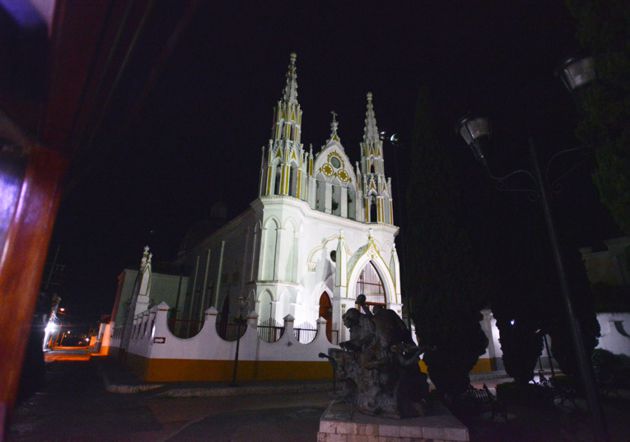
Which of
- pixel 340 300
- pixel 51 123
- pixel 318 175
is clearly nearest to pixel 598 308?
pixel 340 300

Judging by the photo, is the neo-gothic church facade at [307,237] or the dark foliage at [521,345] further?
the neo-gothic church facade at [307,237]

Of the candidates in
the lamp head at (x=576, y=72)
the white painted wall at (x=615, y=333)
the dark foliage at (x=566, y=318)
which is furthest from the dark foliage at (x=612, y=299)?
the lamp head at (x=576, y=72)

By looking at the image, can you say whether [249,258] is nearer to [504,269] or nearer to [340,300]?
[340,300]

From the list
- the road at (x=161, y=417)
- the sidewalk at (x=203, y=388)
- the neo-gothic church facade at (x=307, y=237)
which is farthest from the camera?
the neo-gothic church facade at (x=307, y=237)

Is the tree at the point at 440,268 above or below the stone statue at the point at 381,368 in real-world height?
above

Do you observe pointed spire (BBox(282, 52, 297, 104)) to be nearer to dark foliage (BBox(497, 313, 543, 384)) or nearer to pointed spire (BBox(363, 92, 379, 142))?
pointed spire (BBox(363, 92, 379, 142))

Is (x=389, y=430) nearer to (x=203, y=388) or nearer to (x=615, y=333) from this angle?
(x=203, y=388)

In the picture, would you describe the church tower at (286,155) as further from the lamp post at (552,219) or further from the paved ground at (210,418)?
the lamp post at (552,219)

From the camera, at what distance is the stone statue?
16.2ft

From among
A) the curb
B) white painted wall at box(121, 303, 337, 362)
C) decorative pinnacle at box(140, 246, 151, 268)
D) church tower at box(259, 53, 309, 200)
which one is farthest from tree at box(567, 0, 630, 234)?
decorative pinnacle at box(140, 246, 151, 268)

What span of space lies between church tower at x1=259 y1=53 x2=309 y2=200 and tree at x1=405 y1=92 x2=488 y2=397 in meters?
11.2

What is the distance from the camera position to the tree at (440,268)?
7.66m

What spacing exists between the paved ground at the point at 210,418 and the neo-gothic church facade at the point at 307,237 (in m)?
6.18

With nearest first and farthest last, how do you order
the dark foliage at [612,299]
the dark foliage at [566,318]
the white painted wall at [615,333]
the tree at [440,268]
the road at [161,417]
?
1. the road at [161,417]
2. the tree at [440,268]
3. the dark foliage at [566,318]
4. the white painted wall at [615,333]
5. the dark foliage at [612,299]
